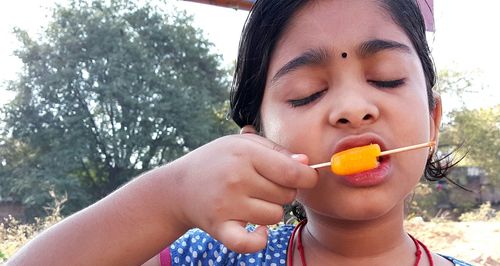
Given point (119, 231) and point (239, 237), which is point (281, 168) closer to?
point (239, 237)

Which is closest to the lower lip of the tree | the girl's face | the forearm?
the girl's face

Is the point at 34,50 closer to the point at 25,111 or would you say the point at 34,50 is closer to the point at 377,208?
the point at 25,111

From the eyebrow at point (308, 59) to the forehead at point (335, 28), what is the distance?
0.5 inches

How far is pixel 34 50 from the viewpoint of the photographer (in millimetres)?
18547

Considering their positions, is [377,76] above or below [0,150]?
above

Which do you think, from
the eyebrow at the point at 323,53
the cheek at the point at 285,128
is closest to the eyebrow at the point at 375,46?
the eyebrow at the point at 323,53

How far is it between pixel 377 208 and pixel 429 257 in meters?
0.42

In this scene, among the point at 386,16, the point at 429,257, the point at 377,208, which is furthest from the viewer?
the point at 429,257

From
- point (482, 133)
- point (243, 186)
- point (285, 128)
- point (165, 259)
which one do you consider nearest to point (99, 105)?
Answer: point (482, 133)

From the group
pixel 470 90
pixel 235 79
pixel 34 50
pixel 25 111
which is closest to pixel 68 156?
pixel 25 111

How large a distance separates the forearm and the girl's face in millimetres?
323

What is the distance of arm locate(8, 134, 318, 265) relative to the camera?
0.94 meters

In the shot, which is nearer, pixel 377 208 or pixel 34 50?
pixel 377 208

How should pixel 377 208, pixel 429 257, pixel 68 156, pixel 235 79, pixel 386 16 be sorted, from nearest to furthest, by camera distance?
pixel 377 208 → pixel 386 16 → pixel 429 257 → pixel 235 79 → pixel 68 156
